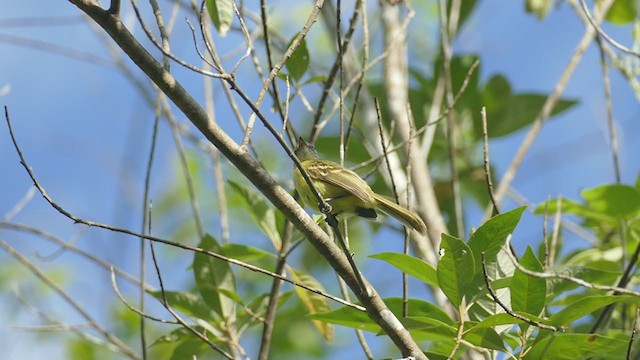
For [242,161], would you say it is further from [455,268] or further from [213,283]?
[213,283]

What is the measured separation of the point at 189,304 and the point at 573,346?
1.74 m

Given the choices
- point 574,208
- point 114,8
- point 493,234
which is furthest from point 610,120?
point 114,8

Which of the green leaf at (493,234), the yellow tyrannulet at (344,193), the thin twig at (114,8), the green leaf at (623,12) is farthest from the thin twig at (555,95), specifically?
the thin twig at (114,8)

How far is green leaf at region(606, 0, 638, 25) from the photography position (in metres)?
5.07

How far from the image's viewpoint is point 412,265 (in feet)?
9.61

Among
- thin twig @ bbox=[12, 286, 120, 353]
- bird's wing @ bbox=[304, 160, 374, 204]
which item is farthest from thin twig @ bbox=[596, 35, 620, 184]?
thin twig @ bbox=[12, 286, 120, 353]

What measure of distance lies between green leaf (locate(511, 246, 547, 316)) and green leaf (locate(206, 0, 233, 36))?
145cm

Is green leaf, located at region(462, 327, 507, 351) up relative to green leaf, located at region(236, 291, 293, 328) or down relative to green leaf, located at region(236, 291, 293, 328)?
down

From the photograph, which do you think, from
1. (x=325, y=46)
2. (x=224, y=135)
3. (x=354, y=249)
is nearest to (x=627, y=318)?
(x=224, y=135)

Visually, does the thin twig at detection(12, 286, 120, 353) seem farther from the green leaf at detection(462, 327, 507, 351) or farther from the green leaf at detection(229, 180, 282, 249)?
the green leaf at detection(462, 327, 507, 351)

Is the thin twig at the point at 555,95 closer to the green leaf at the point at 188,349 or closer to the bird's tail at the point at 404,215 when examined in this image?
the bird's tail at the point at 404,215

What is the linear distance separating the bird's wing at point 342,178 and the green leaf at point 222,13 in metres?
0.97

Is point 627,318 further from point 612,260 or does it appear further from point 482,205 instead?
point 482,205

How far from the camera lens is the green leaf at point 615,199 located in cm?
378
